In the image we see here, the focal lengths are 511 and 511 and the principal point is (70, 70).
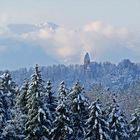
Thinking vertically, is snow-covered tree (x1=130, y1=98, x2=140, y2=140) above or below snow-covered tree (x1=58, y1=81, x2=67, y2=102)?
below

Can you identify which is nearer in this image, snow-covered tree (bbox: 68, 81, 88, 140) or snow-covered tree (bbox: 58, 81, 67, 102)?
snow-covered tree (bbox: 58, 81, 67, 102)

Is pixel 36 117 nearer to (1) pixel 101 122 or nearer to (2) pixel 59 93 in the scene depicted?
(2) pixel 59 93

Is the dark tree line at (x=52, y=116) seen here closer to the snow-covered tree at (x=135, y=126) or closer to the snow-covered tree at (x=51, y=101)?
the snow-covered tree at (x=51, y=101)

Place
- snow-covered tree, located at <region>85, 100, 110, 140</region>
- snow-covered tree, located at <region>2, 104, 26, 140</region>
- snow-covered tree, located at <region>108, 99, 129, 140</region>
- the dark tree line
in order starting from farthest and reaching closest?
snow-covered tree, located at <region>108, 99, 129, 140</region> < snow-covered tree, located at <region>85, 100, 110, 140</region> < the dark tree line < snow-covered tree, located at <region>2, 104, 26, 140</region>

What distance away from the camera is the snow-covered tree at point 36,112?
48.8 meters

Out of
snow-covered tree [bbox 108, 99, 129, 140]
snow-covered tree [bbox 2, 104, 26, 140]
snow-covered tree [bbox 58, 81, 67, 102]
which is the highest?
snow-covered tree [bbox 58, 81, 67, 102]

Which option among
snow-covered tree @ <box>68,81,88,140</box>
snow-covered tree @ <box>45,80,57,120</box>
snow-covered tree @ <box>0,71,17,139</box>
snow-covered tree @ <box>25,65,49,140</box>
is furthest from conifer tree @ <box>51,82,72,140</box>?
snow-covered tree @ <box>0,71,17,139</box>

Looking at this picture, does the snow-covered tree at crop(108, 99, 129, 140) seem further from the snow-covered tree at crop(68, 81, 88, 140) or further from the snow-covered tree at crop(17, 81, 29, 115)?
the snow-covered tree at crop(17, 81, 29, 115)

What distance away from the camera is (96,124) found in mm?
50281

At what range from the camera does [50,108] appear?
5381 centimetres

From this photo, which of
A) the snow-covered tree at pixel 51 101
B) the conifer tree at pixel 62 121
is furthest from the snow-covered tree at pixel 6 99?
the conifer tree at pixel 62 121

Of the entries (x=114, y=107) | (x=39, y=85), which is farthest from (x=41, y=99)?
(x=114, y=107)

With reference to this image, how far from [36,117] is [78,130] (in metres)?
6.11

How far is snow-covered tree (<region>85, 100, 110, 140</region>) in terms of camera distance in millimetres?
49844
